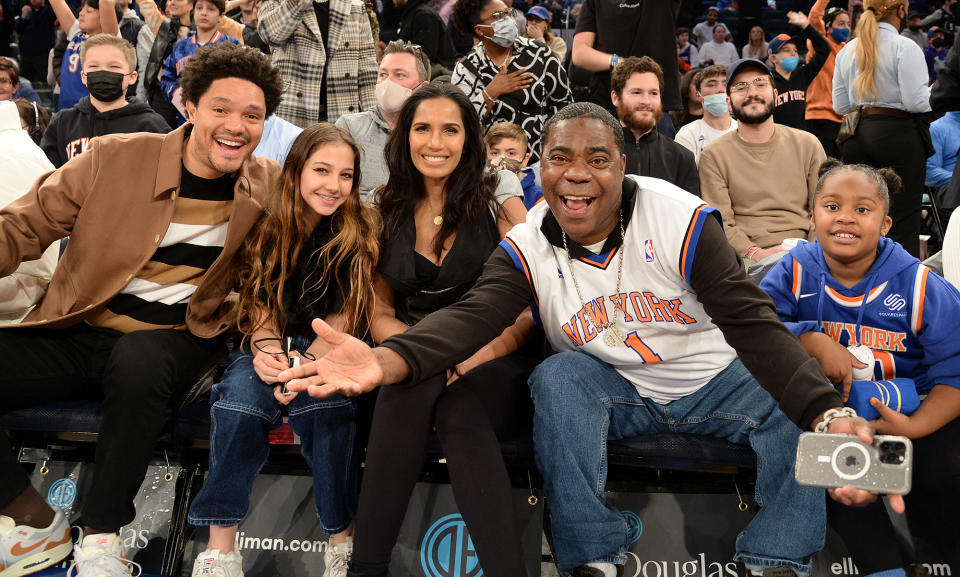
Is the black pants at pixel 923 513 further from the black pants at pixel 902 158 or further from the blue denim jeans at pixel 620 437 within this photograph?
the black pants at pixel 902 158

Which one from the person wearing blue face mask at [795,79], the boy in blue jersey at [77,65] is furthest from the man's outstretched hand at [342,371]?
the person wearing blue face mask at [795,79]

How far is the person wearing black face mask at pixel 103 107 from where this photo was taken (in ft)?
14.2

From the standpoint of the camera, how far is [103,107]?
14.6 feet

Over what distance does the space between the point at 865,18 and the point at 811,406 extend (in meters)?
3.49

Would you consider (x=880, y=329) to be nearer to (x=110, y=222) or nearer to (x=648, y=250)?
(x=648, y=250)

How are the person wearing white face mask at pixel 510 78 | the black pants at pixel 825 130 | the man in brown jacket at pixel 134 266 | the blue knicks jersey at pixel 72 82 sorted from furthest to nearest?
the black pants at pixel 825 130 → the blue knicks jersey at pixel 72 82 → the person wearing white face mask at pixel 510 78 → the man in brown jacket at pixel 134 266

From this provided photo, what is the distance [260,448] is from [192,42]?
152 inches

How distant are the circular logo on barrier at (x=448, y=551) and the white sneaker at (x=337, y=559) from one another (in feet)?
0.80

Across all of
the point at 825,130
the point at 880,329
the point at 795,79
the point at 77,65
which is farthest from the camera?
the point at 795,79

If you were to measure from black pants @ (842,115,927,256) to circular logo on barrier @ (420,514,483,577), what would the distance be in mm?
3225

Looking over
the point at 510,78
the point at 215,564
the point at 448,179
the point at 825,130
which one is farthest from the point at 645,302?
the point at 825,130

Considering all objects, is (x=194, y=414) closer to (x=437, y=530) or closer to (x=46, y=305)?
(x=46, y=305)

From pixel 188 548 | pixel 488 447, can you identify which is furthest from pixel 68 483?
pixel 488 447

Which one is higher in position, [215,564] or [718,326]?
[718,326]
